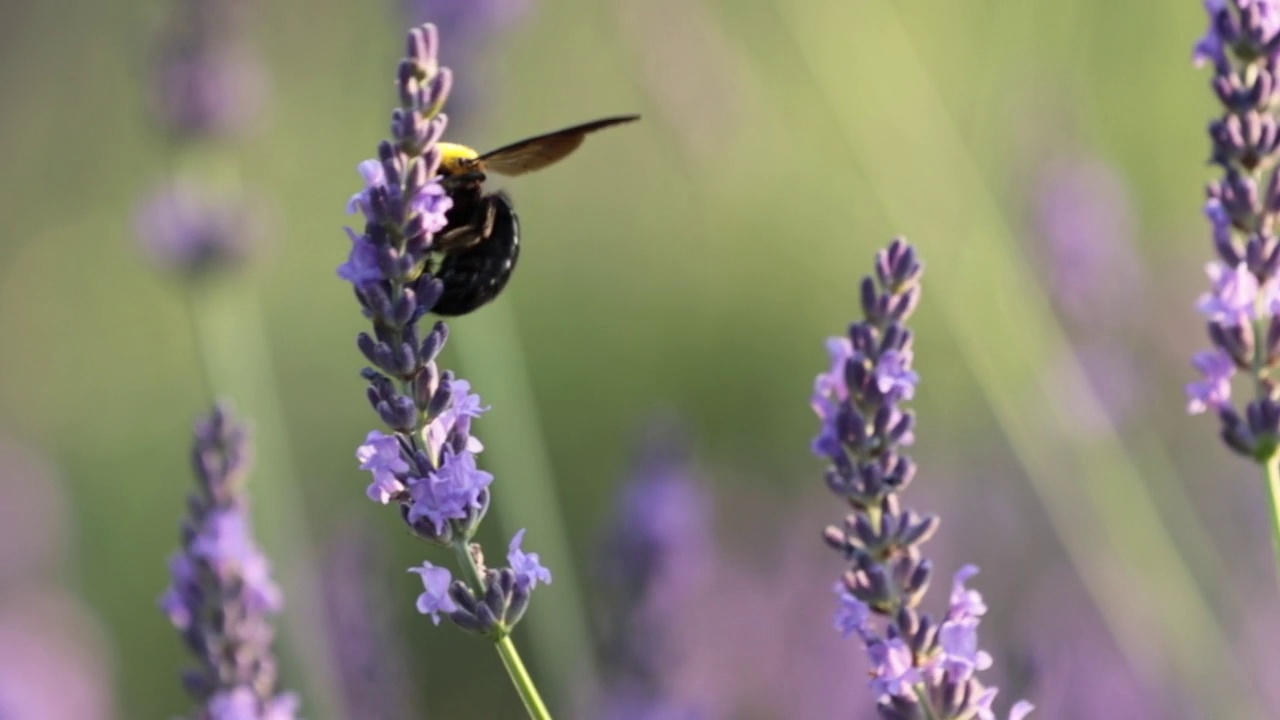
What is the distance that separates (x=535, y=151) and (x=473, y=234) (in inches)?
8.3

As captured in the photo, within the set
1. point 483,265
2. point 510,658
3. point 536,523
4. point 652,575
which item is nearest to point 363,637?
point 652,575

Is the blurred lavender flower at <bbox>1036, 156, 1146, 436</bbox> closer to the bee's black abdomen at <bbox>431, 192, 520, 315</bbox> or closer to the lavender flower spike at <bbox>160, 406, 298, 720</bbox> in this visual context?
the bee's black abdomen at <bbox>431, 192, 520, 315</bbox>

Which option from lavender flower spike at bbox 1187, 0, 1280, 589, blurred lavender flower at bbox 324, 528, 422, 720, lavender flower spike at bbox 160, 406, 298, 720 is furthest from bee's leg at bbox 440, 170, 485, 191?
blurred lavender flower at bbox 324, 528, 422, 720

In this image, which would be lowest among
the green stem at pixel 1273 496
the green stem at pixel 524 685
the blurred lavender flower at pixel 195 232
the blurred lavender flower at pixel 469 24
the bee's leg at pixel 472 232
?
the green stem at pixel 1273 496

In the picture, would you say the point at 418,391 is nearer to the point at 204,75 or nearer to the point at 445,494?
the point at 445,494

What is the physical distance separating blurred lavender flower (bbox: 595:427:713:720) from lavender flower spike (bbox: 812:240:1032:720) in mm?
1060

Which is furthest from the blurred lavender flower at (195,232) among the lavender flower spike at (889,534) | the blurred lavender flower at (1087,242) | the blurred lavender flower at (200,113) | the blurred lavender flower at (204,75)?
the lavender flower spike at (889,534)

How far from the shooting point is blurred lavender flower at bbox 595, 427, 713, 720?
2643mm

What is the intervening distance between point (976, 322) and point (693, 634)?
1423mm

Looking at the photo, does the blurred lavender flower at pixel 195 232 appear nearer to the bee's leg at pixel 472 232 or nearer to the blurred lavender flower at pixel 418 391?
the bee's leg at pixel 472 232

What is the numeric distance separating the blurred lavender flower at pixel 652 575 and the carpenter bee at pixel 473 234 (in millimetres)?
871

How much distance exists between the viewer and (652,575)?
287cm

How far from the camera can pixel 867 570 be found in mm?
1513

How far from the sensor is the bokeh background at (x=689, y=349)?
11.9 ft
